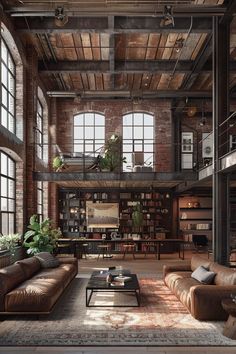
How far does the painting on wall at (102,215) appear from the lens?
16.6 meters

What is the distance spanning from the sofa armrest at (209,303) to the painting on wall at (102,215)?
1043 centimetres

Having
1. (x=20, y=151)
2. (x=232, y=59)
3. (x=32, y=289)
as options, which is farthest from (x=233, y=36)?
(x=32, y=289)

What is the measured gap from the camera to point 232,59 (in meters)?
12.7

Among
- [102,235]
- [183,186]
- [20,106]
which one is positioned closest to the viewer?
[20,106]

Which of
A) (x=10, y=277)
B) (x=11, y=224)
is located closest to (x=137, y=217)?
(x=11, y=224)

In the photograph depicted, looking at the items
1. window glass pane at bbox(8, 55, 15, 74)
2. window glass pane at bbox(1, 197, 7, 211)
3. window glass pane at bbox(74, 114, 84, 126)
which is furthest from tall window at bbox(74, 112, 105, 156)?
window glass pane at bbox(1, 197, 7, 211)

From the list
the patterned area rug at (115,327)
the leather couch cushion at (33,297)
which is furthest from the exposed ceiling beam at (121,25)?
the patterned area rug at (115,327)

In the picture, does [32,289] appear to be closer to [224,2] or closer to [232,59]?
[224,2]

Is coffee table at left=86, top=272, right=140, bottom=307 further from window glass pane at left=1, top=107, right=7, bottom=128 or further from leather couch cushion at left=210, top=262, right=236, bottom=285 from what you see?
window glass pane at left=1, top=107, right=7, bottom=128

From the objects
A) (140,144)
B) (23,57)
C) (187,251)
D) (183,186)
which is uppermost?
(23,57)

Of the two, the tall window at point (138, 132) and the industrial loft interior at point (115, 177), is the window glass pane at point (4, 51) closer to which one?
Answer: the industrial loft interior at point (115, 177)

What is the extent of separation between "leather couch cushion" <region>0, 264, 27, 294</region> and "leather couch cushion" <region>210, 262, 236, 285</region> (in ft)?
10.7

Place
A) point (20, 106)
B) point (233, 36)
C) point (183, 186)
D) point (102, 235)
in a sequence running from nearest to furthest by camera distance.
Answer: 1. point (233, 36)
2. point (20, 106)
3. point (183, 186)
4. point (102, 235)

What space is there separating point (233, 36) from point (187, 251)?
8.92m
